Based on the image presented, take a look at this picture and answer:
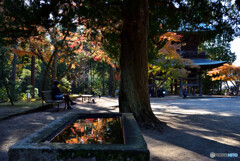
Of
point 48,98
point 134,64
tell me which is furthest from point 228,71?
point 48,98

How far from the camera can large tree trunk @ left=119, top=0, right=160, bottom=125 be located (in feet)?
Result: 17.4

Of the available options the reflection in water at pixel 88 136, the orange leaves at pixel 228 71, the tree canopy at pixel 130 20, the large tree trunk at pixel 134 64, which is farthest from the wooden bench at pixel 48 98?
the orange leaves at pixel 228 71

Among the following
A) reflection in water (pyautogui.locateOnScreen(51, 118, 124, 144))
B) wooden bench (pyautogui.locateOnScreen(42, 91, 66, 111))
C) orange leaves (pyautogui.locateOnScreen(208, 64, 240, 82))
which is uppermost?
orange leaves (pyautogui.locateOnScreen(208, 64, 240, 82))

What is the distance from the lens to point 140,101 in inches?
213

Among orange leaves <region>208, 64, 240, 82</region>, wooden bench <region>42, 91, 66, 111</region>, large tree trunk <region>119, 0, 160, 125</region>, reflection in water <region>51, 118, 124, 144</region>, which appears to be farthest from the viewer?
orange leaves <region>208, 64, 240, 82</region>

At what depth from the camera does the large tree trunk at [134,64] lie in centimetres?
531

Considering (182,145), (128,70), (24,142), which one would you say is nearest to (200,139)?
(182,145)

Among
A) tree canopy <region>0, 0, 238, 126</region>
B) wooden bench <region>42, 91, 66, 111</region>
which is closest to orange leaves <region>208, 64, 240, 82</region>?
tree canopy <region>0, 0, 238, 126</region>

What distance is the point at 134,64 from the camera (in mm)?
5336

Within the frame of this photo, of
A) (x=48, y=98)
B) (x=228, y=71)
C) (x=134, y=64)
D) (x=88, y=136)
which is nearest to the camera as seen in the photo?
(x=88, y=136)

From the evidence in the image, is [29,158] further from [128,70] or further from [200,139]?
[128,70]

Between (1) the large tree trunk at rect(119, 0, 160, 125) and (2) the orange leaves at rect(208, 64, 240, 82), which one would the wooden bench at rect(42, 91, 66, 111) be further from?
(2) the orange leaves at rect(208, 64, 240, 82)

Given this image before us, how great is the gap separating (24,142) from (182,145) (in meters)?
3.09

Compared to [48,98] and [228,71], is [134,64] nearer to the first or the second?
[48,98]
